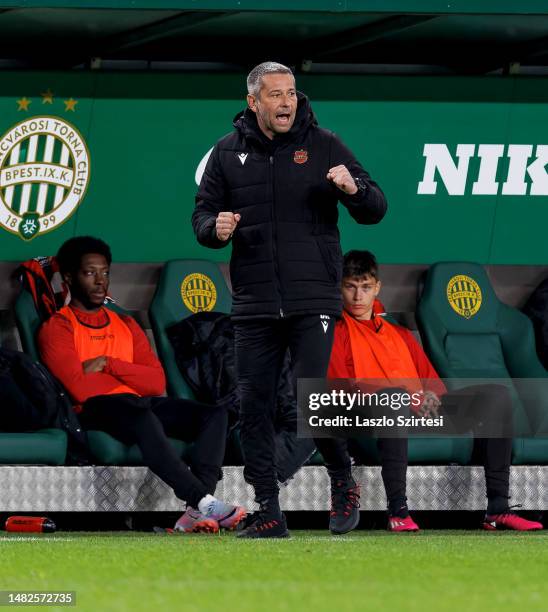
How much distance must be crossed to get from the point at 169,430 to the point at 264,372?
1586 millimetres

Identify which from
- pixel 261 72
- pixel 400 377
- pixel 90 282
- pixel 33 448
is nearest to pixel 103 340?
pixel 90 282

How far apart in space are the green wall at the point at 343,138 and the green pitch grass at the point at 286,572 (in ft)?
9.59

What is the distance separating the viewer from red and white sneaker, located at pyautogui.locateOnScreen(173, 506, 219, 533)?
697 centimetres

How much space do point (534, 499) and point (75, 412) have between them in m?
2.25

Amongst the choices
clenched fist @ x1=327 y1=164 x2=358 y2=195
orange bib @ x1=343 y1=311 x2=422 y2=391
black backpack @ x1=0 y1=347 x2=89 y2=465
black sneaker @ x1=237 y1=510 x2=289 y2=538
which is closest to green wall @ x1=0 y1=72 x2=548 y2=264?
orange bib @ x1=343 y1=311 x2=422 y2=391

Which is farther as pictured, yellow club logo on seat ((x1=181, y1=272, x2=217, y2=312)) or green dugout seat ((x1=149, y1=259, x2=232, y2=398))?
yellow club logo on seat ((x1=181, y1=272, x2=217, y2=312))

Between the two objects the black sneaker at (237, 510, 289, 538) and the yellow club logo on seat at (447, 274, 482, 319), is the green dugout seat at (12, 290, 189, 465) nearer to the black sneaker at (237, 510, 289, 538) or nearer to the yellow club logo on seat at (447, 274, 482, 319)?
the black sneaker at (237, 510, 289, 538)

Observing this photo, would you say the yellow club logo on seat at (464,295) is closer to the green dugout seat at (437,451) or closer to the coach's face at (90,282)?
the green dugout seat at (437,451)

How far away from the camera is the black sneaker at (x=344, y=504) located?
6.32m

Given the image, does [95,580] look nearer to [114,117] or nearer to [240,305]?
[240,305]

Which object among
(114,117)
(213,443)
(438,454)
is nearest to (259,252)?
(213,443)

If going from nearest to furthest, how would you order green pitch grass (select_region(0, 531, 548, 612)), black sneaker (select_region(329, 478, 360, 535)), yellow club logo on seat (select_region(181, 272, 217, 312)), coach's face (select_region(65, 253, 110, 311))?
green pitch grass (select_region(0, 531, 548, 612))
black sneaker (select_region(329, 478, 360, 535))
coach's face (select_region(65, 253, 110, 311))
yellow club logo on seat (select_region(181, 272, 217, 312))

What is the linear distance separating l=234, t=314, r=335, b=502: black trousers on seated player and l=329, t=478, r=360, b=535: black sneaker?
303 mm

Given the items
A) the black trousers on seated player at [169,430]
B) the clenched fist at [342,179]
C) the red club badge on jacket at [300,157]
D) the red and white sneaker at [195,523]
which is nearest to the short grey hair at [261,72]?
the red club badge on jacket at [300,157]
